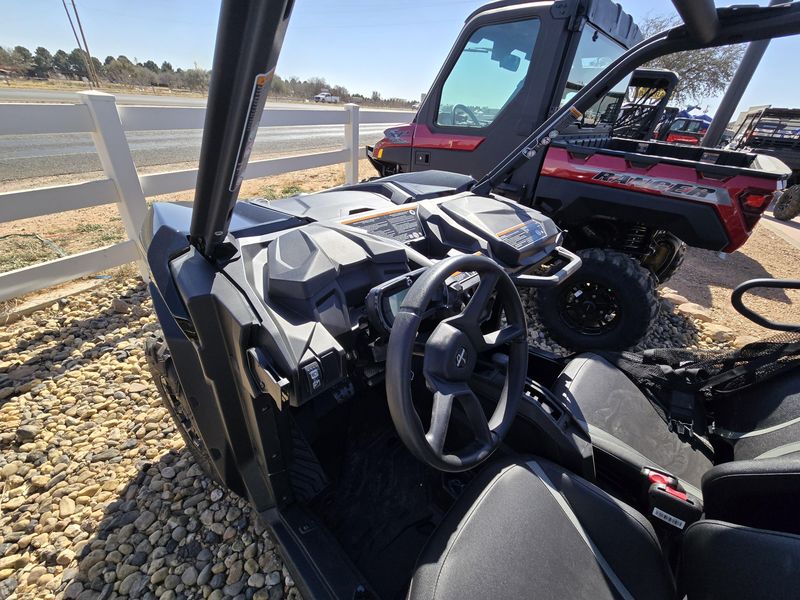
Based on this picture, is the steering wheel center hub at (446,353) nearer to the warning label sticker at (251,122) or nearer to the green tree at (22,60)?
the warning label sticker at (251,122)

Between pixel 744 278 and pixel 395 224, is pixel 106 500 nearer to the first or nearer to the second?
pixel 395 224

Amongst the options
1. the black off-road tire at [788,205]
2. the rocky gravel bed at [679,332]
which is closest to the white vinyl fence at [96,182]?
the rocky gravel bed at [679,332]

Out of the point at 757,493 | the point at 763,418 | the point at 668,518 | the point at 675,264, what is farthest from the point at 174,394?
the point at 675,264

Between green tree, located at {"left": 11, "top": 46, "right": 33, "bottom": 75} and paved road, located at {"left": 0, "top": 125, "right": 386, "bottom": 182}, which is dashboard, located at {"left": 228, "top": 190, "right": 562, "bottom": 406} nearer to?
paved road, located at {"left": 0, "top": 125, "right": 386, "bottom": 182}

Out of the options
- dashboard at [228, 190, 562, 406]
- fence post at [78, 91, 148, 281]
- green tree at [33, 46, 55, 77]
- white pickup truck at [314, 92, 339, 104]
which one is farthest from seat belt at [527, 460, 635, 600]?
green tree at [33, 46, 55, 77]

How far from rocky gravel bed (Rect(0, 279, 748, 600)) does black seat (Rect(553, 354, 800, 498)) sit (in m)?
1.44

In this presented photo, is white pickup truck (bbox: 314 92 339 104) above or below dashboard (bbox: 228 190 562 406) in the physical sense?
below

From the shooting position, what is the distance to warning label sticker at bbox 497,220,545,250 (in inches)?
70.8

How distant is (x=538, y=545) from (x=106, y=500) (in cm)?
202

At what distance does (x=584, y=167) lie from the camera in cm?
305

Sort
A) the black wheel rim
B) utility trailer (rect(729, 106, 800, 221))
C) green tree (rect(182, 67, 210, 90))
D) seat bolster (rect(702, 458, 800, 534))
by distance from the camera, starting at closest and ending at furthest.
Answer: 1. seat bolster (rect(702, 458, 800, 534))
2. the black wheel rim
3. utility trailer (rect(729, 106, 800, 221))
4. green tree (rect(182, 67, 210, 90))

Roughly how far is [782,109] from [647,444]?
15149 millimetres

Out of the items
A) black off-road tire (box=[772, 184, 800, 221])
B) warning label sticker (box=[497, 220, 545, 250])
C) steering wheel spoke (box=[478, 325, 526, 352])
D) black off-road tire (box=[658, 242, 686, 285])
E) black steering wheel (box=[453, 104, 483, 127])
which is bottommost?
black off-road tire (box=[772, 184, 800, 221])

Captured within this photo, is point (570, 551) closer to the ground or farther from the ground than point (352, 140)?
closer to the ground
